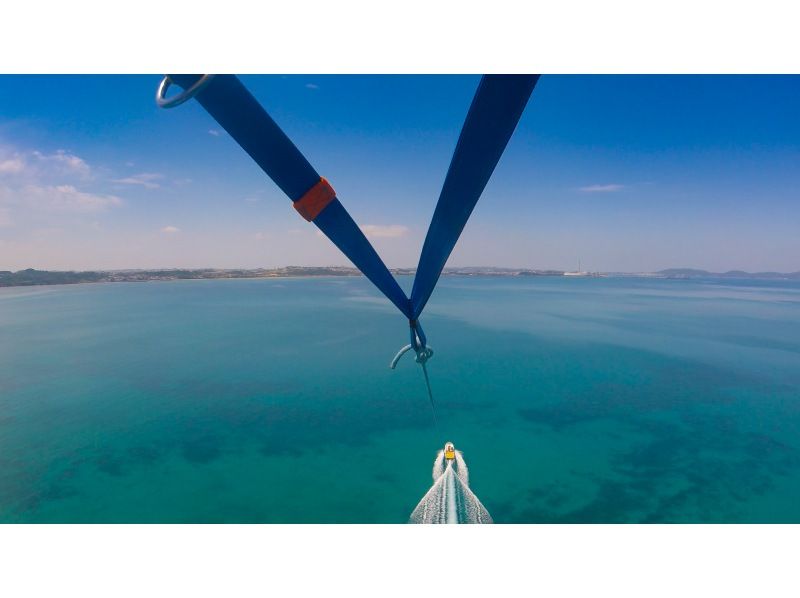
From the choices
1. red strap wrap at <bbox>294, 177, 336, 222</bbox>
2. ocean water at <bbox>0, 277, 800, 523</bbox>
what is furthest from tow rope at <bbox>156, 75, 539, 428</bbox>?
ocean water at <bbox>0, 277, 800, 523</bbox>

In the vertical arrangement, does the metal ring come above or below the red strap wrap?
above

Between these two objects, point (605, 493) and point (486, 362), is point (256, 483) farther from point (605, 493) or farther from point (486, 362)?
point (486, 362)

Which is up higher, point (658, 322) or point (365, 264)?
point (365, 264)

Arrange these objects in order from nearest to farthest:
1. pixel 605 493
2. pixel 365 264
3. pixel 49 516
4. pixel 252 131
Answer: pixel 252 131 < pixel 365 264 < pixel 49 516 < pixel 605 493

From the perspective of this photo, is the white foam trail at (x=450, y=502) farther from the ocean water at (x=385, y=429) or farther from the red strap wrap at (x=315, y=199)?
the red strap wrap at (x=315, y=199)

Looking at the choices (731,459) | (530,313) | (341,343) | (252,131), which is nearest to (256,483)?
(252,131)

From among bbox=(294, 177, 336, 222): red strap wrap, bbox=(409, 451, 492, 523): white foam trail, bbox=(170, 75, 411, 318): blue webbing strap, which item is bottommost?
bbox=(409, 451, 492, 523): white foam trail

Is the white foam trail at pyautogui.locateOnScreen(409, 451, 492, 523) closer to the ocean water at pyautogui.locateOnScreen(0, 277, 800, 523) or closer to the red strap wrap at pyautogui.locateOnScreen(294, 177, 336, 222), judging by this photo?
the ocean water at pyautogui.locateOnScreen(0, 277, 800, 523)
